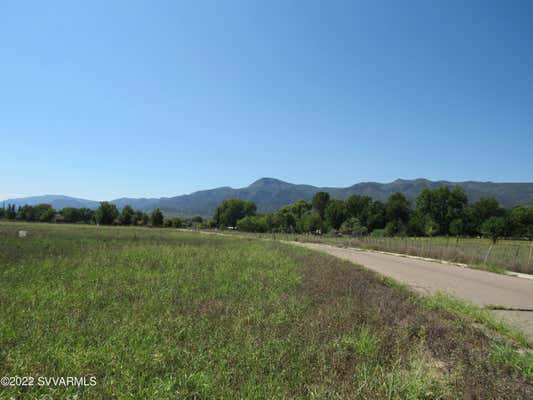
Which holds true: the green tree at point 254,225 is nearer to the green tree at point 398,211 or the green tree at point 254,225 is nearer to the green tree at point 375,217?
the green tree at point 375,217

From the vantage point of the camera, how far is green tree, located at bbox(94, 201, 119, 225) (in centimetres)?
13000

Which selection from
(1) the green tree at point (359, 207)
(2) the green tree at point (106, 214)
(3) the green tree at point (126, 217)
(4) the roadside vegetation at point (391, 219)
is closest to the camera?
(4) the roadside vegetation at point (391, 219)

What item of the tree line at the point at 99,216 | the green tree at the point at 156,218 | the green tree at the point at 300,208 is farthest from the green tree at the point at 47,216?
the green tree at the point at 300,208

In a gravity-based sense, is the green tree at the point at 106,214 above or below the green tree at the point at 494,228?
above

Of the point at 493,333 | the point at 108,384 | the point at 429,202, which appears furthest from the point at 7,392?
the point at 429,202

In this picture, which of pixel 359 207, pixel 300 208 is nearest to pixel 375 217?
pixel 359 207

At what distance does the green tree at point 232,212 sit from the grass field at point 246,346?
143380 millimetres

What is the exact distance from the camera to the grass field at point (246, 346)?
347 cm

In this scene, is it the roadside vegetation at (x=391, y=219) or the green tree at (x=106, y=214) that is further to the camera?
the green tree at (x=106, y=214)

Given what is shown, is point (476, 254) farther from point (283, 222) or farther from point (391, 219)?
point (283, 222)

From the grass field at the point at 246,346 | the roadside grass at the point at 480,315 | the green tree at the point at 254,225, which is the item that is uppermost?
the grass field at the point at 246,346
